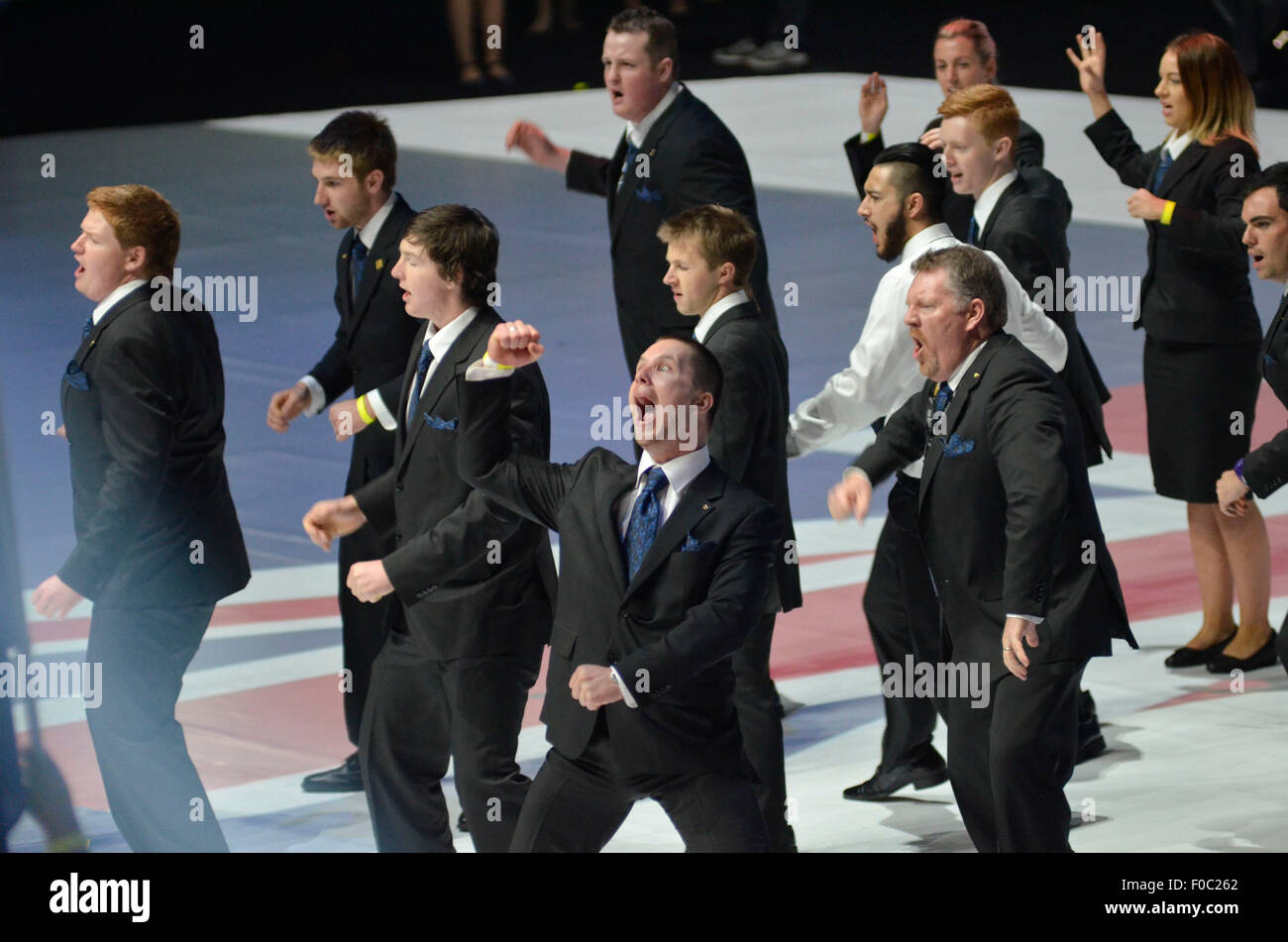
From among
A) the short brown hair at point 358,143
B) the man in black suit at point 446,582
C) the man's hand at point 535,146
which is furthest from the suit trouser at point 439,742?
the man's hand at point 535,146

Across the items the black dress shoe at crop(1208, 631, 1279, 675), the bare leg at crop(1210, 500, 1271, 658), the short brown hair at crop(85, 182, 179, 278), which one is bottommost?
the black dress shoe at crop(1208, 631, 1279, 675)

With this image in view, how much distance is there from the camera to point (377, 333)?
6512 mm

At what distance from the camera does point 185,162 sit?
1703cm

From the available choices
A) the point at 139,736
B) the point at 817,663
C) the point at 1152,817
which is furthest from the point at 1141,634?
the point at 139,736

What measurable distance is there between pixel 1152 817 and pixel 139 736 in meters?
3.00

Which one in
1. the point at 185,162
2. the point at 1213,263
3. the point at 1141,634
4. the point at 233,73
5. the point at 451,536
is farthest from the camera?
the point at 233,73

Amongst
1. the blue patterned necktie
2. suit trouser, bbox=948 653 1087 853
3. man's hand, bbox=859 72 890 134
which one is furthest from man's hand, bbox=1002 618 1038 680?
man's hand, bbox=859 72 890 134

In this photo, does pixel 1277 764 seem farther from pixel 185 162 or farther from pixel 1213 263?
pixel 185 162

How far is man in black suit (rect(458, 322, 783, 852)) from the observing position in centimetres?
463

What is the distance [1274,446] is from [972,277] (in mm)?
1299

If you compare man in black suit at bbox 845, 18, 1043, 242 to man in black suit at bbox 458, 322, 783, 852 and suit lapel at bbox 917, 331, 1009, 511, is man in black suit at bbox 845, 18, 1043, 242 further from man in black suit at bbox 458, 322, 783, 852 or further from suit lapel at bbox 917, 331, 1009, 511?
man in black suit at bbox 458, 322, 783, 852

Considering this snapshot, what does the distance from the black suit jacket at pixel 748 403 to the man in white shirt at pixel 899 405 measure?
37cm

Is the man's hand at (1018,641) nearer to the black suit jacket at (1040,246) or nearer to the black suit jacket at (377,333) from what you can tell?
the black suit jacket at (1040,246)

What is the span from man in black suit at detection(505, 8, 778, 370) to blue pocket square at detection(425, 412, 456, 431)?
1698 mm
